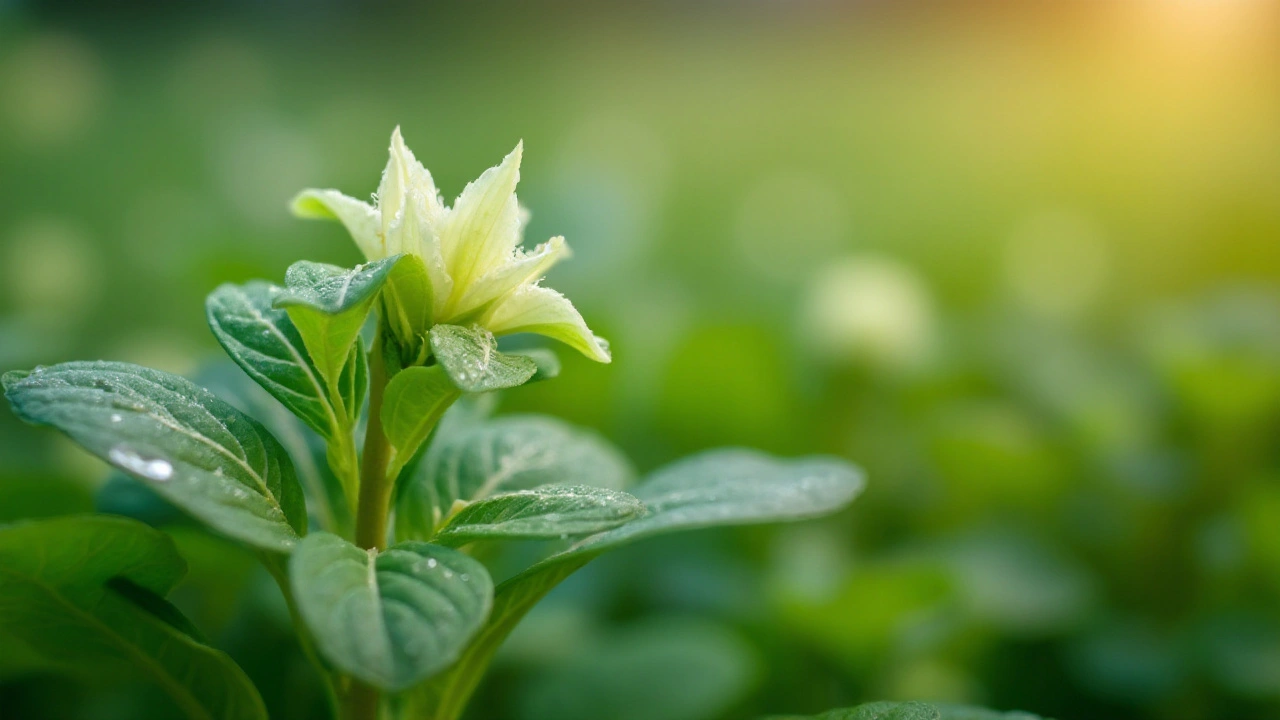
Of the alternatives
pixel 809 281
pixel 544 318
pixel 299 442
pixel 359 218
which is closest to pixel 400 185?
pixel 359 218

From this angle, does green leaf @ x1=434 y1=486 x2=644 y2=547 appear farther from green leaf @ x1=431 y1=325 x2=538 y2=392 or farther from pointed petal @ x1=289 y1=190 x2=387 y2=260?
pointed petal @ x1=289 y1=190 x2=387 y2=260

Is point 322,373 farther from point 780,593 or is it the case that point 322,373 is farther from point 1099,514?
point 1099,514

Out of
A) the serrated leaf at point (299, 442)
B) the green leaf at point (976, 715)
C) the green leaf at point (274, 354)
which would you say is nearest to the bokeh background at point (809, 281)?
the serrated leaf at point (299, 442)

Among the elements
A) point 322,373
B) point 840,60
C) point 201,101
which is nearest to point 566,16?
point 840,60

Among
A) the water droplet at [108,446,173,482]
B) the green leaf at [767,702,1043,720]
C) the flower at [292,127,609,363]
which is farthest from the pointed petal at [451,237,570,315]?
the green leaf at [767,702,1043,720]

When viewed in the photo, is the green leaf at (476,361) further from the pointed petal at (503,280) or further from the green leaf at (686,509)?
the green leaf at (686,509)
